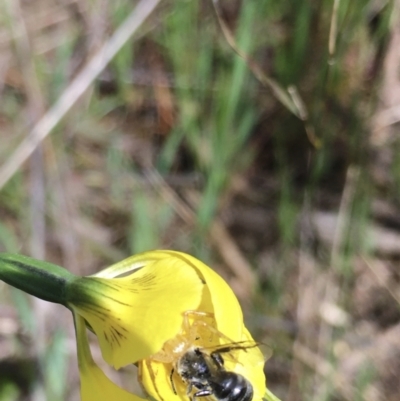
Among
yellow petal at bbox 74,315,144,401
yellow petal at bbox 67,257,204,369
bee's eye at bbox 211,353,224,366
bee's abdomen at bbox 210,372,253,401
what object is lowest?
bee's abdomen at bbox 210,372,253,401

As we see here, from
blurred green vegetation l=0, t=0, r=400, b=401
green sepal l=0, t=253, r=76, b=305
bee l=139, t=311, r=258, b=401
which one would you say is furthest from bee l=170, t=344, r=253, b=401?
blurred green vegetation l=0, t=0, r=400, b=401

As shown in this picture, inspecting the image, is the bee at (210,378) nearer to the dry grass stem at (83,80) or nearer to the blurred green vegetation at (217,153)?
the blurred green vegetation at (217,153)

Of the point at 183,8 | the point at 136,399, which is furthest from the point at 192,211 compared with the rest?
the point at 136,399

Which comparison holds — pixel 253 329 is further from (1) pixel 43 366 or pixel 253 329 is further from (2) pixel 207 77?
(2) pixel 207 77

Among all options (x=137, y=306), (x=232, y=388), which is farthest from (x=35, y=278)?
(x=232, y=388)

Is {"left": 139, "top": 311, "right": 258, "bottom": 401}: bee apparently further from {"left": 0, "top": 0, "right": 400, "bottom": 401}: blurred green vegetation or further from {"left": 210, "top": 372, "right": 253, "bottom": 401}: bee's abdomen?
{"left": 0, "top": 0, "right": 400, "bottom": 401}: blurred green vegetation

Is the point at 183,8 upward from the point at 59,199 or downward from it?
upward

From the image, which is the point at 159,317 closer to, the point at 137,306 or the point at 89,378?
the point at 137,306
